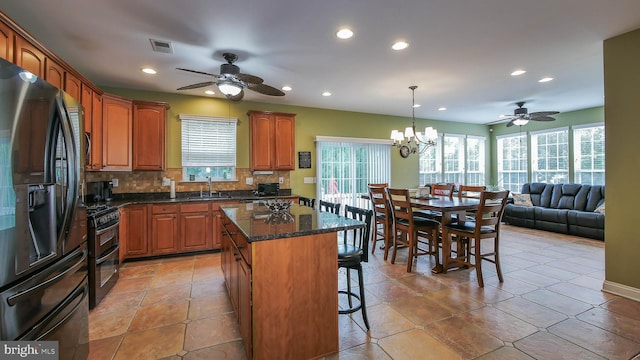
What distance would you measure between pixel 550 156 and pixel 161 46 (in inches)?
324

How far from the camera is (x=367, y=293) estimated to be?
114 inches

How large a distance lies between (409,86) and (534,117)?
2.63m

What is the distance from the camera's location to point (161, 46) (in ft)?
9.62

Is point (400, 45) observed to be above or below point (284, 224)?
above

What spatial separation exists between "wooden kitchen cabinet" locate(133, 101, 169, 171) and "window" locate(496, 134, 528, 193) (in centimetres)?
824

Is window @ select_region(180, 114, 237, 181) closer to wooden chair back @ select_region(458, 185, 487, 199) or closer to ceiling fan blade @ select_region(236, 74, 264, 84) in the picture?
ceiling fan blade @ select_region(236, 74, 264, 84)

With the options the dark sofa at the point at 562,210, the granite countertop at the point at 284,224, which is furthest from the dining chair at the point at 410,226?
the dark sofa at the point at 562,210

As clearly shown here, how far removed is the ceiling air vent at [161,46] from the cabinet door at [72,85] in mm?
894

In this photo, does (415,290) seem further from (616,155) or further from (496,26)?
(496,26)

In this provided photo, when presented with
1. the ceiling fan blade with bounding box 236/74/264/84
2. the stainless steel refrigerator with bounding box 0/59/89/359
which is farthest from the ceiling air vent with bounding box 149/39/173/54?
the stainless steel refrigerator with bounding box 0/59/89/359

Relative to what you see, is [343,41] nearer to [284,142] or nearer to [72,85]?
[284,142]

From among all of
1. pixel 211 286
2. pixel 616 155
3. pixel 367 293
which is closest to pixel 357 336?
pixel 367 293

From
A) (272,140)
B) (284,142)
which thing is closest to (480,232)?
(284,142)

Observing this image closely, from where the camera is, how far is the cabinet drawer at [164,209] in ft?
13.4
